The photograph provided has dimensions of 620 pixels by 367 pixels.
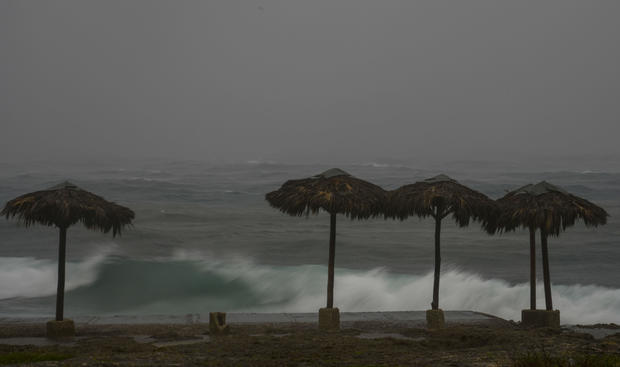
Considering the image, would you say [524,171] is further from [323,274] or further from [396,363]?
[396,363]

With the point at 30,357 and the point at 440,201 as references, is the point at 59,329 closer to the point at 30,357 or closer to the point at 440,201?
the point at 30,357

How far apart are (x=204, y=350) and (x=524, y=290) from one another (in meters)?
19.8

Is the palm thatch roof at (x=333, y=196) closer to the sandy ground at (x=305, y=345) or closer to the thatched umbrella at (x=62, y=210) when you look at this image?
the sandy ground at (x=305, y=345)

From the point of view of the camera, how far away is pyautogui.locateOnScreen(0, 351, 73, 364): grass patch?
1060cm

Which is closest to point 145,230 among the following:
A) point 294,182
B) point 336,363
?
point 294,182

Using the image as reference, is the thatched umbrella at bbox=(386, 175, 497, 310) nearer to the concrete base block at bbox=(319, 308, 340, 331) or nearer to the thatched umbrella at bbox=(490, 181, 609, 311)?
the thatched umbrella at bbox=(490, 181, 609, 311)

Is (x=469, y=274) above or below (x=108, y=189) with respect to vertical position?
below

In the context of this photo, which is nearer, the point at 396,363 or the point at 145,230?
the point at 396,363

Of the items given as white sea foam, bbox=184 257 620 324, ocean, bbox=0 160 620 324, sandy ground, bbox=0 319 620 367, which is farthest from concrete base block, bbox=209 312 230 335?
white sea foam, bbox=184 257 620 324

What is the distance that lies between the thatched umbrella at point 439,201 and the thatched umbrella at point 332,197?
435mm

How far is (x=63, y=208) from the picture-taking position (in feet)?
45.5

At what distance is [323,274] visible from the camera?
109 ft

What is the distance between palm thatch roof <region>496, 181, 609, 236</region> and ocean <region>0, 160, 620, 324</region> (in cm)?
1121

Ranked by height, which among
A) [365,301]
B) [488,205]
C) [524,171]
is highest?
[524,171]
